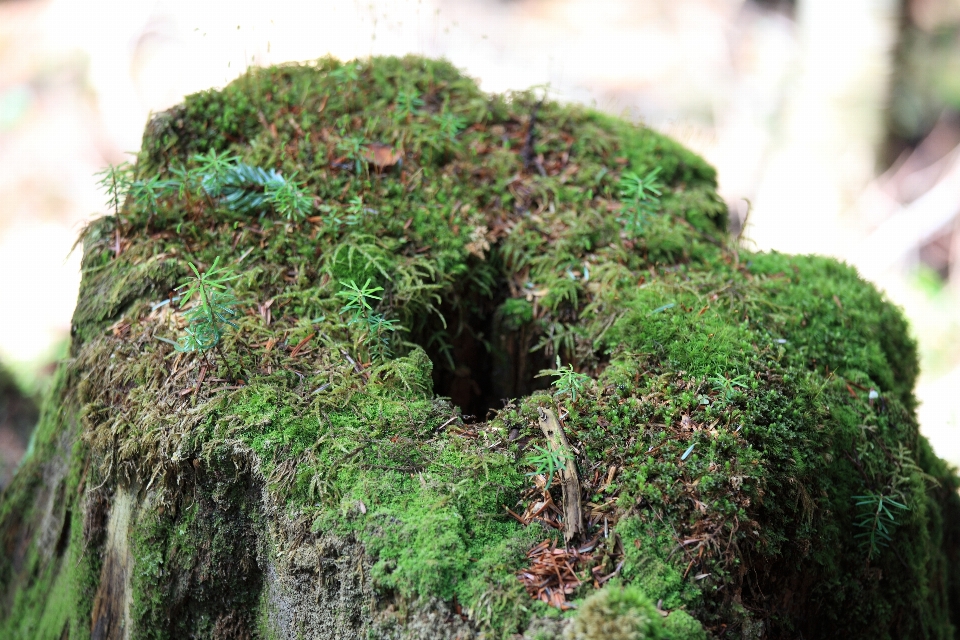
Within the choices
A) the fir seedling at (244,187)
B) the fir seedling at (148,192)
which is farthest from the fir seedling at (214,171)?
the fir seedling at (148,192)

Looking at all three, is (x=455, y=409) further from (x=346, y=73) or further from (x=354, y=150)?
(x=346, y=73)

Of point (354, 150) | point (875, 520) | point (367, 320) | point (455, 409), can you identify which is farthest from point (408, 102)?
point (875, 520)

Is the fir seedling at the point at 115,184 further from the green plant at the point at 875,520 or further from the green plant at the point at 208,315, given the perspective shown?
the green plant at the point at 875,520

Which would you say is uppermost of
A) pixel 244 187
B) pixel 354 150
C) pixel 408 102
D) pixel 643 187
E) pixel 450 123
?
pixel 408 102

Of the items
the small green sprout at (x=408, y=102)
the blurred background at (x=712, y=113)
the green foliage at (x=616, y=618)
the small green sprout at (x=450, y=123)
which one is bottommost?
the green foliage at (x=616, y=618)

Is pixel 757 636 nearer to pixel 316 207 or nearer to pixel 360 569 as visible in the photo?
pixel 360 569
